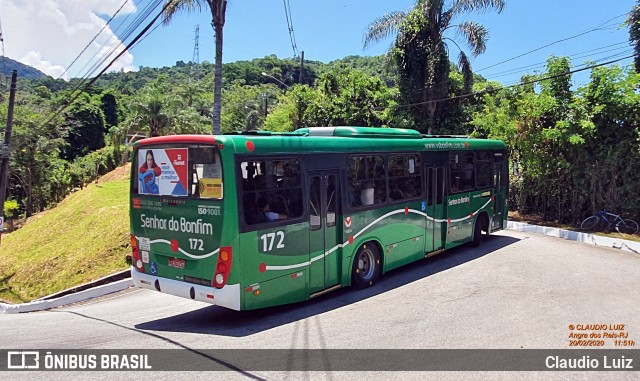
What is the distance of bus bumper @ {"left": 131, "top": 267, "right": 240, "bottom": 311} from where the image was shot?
22.5 feet

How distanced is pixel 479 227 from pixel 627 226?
5.71 metres

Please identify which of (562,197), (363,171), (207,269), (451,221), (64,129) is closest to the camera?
(207,269)

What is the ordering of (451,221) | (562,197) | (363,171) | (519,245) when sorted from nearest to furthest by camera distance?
(363,171)
(451,221)
(519,245)
(562,197)

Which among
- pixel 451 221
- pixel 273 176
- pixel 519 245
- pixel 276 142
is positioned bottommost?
pixel 519 245

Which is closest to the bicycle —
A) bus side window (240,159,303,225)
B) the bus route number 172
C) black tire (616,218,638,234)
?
black tire (616,218,638,234)

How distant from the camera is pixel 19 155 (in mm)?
33938

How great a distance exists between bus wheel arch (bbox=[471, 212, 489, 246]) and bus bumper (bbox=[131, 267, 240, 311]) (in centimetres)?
815

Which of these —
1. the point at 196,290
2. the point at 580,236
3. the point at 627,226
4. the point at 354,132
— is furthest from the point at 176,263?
the point at 627,226

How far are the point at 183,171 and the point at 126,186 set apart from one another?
24.3m

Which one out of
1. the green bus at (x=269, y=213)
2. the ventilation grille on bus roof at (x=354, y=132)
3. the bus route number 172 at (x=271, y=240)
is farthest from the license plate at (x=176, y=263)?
the ventilation grille on bus roof at (x=354, y=132)

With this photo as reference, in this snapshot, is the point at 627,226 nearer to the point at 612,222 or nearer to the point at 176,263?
the point at 612,222

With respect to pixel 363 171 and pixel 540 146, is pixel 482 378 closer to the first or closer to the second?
pixel 363 171

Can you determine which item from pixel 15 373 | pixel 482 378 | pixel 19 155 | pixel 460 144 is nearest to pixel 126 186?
pixel 19 155

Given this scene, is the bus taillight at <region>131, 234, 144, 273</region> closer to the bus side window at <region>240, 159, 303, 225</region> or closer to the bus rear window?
the bus rear window
